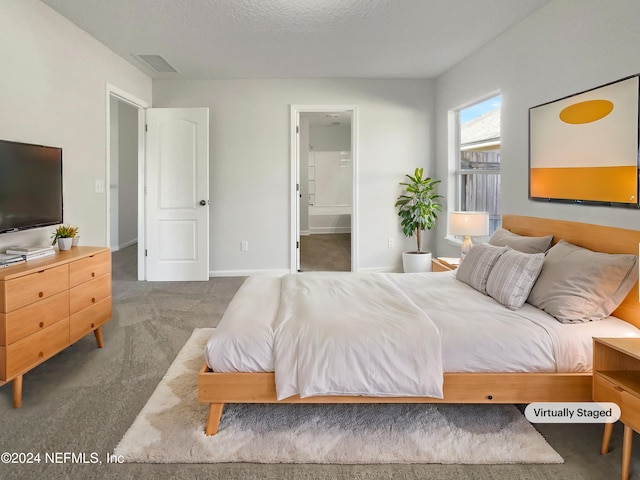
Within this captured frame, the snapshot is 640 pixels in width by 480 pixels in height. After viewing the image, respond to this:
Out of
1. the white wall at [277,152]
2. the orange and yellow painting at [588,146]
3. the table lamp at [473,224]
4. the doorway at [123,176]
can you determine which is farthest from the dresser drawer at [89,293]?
the doorway at [123,176]

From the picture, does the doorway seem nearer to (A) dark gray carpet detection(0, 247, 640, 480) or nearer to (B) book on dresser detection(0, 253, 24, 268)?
(A) dark gray carpet detection(0, 247, 640, 480)

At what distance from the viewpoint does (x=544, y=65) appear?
3.40 meters

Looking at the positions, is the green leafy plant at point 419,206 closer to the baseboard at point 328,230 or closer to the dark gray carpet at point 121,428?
the dark gray carpet at point 121,428

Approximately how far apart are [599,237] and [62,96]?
4072 mm

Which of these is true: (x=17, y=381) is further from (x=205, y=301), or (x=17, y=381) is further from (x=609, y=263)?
(x=609, y=263)

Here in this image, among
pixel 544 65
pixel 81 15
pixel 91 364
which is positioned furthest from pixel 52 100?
pixel 544 65

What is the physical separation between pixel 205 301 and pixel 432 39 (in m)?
3.43

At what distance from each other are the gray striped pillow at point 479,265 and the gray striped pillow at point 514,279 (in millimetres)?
110

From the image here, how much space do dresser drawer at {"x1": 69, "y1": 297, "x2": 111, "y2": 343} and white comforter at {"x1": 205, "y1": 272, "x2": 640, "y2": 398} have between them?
123cm

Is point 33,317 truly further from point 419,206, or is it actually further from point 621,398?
point 419,206

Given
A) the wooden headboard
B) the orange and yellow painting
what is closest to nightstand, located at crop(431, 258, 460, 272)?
the wooden headboard

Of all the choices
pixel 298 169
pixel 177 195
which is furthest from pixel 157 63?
pixel 298 169

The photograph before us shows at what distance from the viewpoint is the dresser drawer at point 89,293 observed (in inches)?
114

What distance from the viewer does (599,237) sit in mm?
2699
